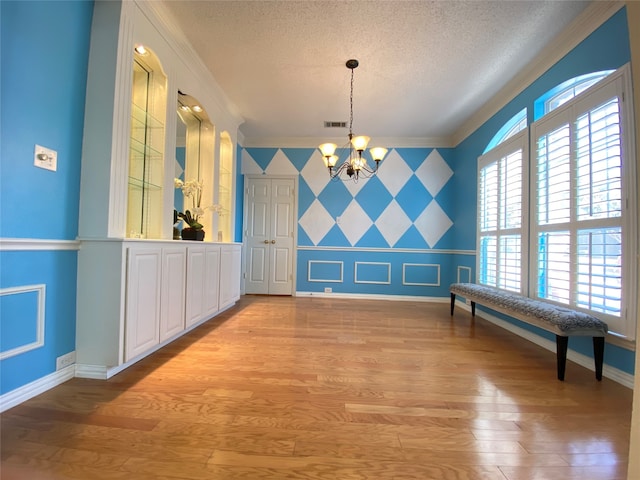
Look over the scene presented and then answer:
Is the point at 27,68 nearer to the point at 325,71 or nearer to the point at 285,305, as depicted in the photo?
the point at 325,71

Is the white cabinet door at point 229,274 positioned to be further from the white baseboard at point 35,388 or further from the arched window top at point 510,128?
the arched window top at point 510,128

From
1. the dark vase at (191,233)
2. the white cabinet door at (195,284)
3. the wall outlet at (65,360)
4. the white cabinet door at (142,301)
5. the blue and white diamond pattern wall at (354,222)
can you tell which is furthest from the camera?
the blue and white diamond pattern wall at (354,222)

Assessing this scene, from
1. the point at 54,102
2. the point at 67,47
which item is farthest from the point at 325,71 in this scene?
the point at 54,102

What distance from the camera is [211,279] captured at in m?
2.93

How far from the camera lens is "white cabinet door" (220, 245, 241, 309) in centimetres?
321

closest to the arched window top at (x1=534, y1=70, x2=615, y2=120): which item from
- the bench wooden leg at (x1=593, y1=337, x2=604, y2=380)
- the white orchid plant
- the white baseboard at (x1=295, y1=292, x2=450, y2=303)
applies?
the bench wooden leg at (x1=593, y1=337, x2=604, y2=380)

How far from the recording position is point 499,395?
5.36 feet

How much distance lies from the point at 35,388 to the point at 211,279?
154 cm

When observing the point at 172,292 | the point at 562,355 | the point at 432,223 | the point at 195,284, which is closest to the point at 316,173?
the point at 432,223

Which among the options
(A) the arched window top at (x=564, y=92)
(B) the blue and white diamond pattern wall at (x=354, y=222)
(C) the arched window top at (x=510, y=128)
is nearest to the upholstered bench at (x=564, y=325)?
(A) the arched window top at (x=564, y=92)

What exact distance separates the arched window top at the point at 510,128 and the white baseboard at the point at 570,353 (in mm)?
2199

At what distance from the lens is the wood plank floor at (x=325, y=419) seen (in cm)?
107

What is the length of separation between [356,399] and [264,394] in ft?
1.79

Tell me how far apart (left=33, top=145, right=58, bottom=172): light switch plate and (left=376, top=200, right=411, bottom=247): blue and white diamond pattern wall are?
13.1 feet
